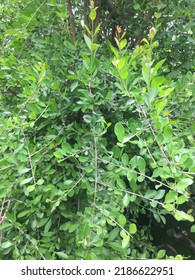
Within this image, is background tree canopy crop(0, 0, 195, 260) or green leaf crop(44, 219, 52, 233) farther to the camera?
green leaf crop(44, 219, 52, 233)

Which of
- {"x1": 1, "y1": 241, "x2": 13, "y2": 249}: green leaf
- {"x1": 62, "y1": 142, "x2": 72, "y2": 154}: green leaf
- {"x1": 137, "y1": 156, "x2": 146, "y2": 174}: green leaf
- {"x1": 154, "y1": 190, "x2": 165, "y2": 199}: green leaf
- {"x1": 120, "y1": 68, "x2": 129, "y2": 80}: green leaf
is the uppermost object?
{"x1": 120, "y1": 68, "x2": 129, "y2": 80}: green leaf

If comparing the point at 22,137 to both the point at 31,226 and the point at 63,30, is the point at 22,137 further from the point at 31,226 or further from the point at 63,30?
the point at 63,30

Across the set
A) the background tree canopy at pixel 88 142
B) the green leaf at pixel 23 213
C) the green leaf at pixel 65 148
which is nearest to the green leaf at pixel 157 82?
the background tree canopy at pixel 88 142

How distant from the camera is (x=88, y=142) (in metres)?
0.85

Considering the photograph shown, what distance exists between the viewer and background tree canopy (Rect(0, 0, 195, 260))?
697mm

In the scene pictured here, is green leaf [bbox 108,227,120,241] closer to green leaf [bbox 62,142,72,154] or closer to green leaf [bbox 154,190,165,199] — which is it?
green leaf [bbox 154,190,165,199]

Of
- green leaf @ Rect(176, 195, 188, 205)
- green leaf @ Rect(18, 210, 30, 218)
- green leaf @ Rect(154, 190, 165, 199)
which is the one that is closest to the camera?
green leaf @ Rect(176, 195, 188, 205)

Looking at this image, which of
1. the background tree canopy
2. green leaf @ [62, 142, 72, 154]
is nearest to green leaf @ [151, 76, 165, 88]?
the background tree canopy

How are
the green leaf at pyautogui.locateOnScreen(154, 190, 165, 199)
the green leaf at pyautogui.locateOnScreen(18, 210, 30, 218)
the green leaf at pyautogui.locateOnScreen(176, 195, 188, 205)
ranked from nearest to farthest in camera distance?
the green leaf at pyautogui.locateOnScreen(176, 195, 188, 205) → the green leaf at pyautogui.locateOnScreen(154, 190, 165, 199) → the green leaf at pyautogui.locateOnScreen(18, 210, 30, 218)

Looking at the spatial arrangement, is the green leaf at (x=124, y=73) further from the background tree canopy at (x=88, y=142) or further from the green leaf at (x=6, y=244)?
the green leaf at (x=6, y=244)

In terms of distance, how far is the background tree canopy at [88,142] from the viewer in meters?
0.70

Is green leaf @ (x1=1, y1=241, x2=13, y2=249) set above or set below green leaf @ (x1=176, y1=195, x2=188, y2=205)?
Result: below

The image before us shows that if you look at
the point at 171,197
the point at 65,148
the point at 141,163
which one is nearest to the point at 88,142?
the point at 65,148

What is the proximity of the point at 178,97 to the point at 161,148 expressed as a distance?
0.39m
